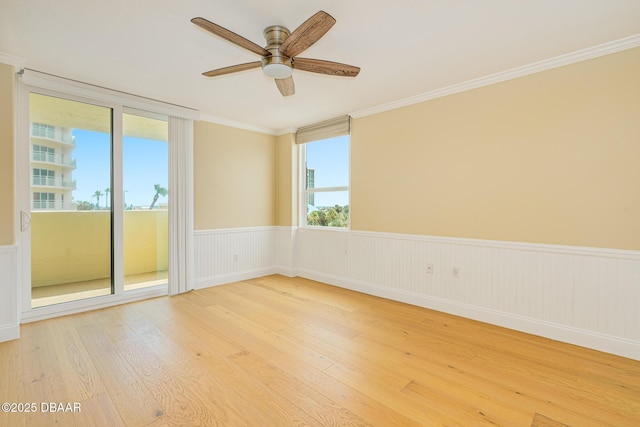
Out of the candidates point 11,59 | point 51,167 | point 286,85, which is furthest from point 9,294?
point 286,85

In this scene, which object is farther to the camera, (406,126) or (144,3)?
(406,126)

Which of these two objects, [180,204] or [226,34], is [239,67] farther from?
[180,204]

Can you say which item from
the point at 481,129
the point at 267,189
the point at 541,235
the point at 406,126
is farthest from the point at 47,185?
the point at 541,235

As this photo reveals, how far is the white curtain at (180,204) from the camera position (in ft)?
12.9

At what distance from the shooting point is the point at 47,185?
3.13 metres

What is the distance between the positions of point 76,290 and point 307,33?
3.66 meters

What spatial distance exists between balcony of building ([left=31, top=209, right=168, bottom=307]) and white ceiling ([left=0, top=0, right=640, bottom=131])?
1.54 metres

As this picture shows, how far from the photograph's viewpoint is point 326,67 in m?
2.27

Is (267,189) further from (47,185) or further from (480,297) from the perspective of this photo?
(480,297)

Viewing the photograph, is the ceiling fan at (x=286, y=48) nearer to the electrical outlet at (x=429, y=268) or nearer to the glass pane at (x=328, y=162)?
the glass pane at (x=328, y=162)

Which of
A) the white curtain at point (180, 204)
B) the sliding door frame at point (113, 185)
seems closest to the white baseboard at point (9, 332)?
the sliding door frame at point (113, 185)

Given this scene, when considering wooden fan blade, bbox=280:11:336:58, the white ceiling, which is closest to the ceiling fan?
wooden fan blade, bbox=280:11:336:58

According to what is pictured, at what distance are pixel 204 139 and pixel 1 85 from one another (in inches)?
79.7

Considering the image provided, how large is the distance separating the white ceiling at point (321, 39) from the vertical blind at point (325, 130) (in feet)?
3.09
